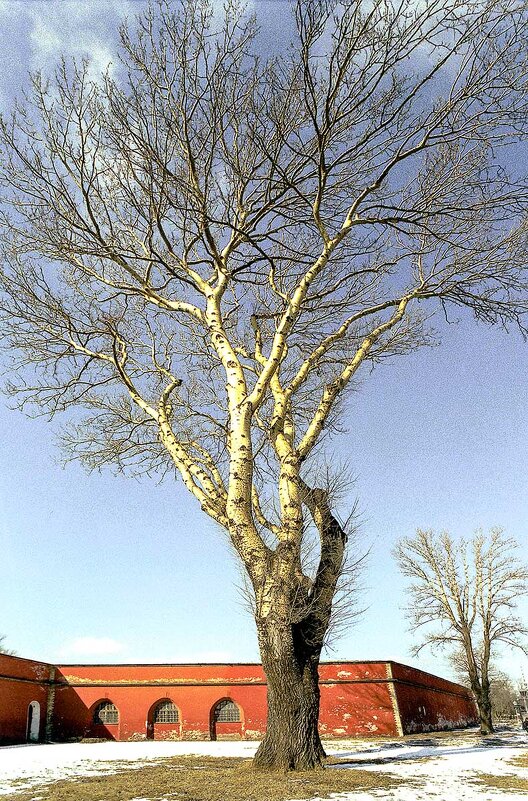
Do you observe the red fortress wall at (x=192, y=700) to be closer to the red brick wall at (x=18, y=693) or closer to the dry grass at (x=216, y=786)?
the red brick wall at (x=18, y=693)

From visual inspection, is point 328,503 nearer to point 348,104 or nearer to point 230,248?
point 230,248

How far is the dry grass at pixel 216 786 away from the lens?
643 centimetres

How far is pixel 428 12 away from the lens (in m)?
7.14

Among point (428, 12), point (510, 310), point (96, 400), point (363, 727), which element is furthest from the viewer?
point (363, 727)

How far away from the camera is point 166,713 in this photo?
2342cm

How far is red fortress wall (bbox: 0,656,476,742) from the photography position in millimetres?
22297

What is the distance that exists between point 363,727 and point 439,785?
1684 cm

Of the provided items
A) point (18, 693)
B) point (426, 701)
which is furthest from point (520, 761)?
point (426, 701)

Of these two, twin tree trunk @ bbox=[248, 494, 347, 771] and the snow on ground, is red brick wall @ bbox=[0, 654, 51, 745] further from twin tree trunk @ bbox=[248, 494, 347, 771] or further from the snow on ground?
twin tree trunk @ bbox=[248, 494, 347, 771]

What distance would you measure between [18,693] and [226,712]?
8100 mm

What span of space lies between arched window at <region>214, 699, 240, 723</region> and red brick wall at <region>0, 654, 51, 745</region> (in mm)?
6728

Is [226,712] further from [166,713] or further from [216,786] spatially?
[216,786]

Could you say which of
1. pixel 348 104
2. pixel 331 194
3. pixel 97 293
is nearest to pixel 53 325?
pixel 97 293

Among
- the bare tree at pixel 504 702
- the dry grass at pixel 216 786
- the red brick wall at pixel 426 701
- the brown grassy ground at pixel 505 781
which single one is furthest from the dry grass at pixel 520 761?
the bare tree at pixel 504 702
